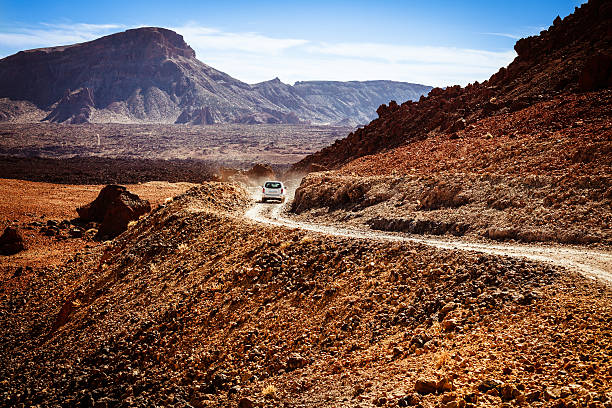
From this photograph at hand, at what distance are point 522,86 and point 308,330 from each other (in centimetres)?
2637

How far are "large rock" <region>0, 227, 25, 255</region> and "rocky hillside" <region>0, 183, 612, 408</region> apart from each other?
36.2 feet

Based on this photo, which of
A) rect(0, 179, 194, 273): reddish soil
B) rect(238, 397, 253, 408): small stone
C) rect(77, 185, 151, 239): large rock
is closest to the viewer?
rect(238, 397, 253, 408): small stone

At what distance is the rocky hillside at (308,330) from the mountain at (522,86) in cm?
1857

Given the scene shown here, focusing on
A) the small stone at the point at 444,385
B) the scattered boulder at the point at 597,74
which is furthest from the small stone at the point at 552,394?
the scattered boulder at the point at 597,74

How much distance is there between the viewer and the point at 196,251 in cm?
1542

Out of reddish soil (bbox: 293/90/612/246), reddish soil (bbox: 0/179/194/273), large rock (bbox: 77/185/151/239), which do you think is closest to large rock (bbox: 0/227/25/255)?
reddish soil (bbox: 0/179/194/273)

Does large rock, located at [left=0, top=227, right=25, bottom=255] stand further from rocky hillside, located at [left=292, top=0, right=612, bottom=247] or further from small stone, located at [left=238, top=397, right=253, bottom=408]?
small stone, located at [left=238, top=397, right=253, bottom=408]

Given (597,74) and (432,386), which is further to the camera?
(597,74)

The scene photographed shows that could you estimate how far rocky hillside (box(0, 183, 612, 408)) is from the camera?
5.69 metres

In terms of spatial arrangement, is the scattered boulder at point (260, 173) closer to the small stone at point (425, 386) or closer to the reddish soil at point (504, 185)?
the reddish soil at point (504, 185)

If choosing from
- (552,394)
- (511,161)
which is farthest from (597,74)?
(552,394)

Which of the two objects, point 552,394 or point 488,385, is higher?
point 552,394

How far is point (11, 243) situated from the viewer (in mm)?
26047

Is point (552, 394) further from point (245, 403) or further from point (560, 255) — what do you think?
point (560, 255)
